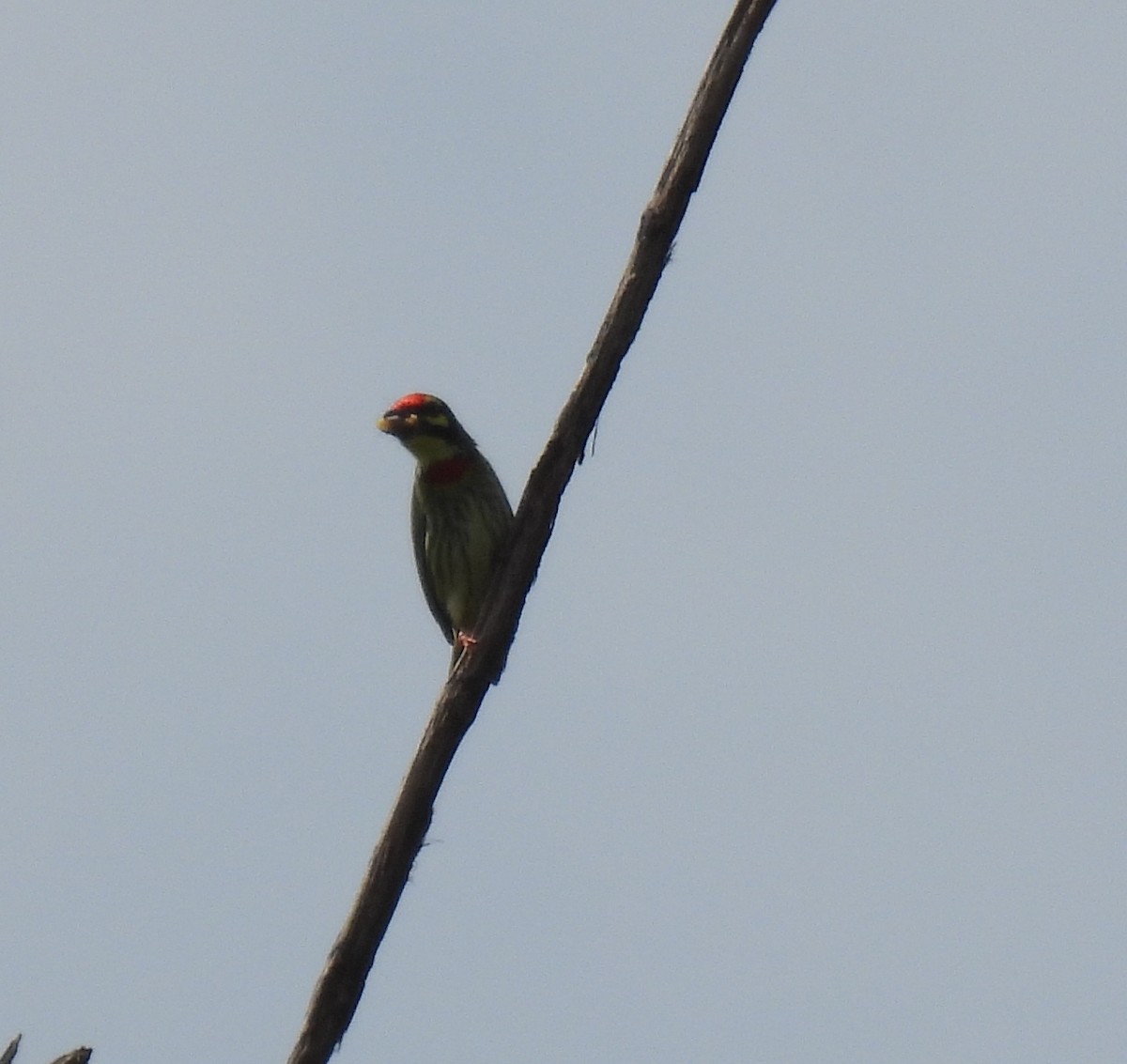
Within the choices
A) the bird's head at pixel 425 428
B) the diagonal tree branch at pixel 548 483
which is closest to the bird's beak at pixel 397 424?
the bird's head at pixel 425 428

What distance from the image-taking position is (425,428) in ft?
34.3

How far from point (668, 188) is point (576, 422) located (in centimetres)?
92

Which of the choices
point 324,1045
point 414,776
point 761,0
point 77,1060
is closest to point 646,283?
point 761,0

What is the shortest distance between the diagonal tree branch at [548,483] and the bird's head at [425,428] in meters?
2.99

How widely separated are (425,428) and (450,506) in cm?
45

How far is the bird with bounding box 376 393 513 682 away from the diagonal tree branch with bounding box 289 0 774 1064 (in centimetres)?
257

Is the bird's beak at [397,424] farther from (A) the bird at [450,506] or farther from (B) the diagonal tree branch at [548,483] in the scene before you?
(B) the diagonal tree branch at [548,483]

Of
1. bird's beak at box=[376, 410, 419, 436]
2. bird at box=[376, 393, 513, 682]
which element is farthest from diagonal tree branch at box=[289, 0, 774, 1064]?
bird's beak at box=[376, 410, 419, 436]

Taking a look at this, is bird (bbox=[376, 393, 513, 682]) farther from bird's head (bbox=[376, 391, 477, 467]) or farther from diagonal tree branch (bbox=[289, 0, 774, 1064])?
diagonal tree branch (bbox=[289, 0, 774, 1064])

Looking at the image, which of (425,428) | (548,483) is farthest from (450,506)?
(548,483)

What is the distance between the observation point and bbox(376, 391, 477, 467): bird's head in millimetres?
10445

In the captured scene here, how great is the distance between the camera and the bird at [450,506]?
10211 mm

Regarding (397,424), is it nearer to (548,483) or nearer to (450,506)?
(450,506)

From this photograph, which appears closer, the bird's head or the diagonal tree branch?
the diagonal tree branch
